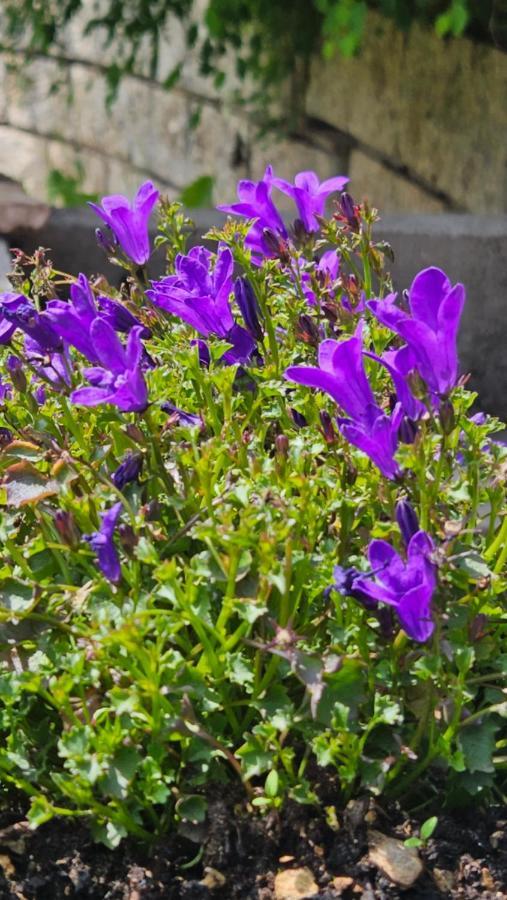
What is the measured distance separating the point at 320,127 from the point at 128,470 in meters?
4.31

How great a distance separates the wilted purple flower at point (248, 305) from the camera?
1.54m

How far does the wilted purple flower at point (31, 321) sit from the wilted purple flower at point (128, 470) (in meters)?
0.17

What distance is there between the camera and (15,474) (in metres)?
1.47

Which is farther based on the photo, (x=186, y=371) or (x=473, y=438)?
(x=186, y=371)

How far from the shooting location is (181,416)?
149 centimetres

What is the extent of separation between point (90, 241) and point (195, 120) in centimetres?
230

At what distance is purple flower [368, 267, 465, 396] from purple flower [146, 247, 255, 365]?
0.91ft

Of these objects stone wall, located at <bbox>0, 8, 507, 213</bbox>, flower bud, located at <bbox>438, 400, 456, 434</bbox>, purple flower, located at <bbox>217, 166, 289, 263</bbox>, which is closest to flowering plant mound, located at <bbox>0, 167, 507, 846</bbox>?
flower bud, located at <bbox>438, 400, 456, 434</bbox>

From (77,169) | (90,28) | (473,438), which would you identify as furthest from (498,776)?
(77,169)

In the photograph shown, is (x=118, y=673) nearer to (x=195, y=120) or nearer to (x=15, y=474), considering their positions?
(x=15, y=474)

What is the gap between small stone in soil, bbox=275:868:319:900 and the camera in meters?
1.27

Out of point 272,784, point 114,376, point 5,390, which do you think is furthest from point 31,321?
point 272,784

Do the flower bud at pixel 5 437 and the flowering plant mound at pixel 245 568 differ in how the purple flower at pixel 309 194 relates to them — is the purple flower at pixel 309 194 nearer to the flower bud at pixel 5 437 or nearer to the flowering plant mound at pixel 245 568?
the flowering plant mound at pixel 245 568

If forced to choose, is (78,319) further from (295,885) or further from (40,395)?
(295,885)
